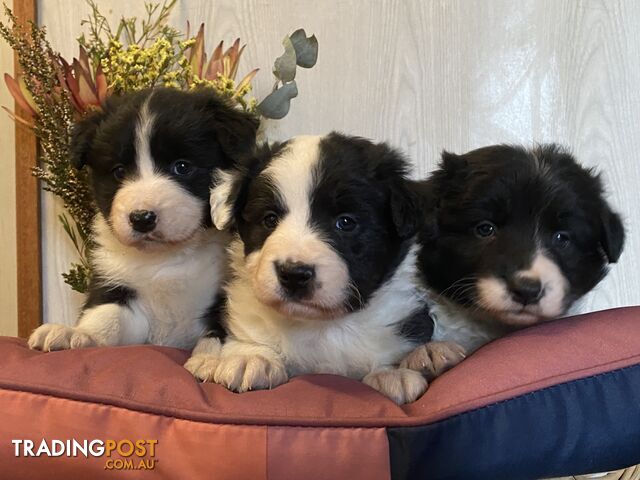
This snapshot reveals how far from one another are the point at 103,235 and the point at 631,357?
1970mm

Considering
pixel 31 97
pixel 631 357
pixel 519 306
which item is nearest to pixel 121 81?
pixel 31 97

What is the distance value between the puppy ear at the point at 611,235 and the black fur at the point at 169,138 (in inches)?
51.5

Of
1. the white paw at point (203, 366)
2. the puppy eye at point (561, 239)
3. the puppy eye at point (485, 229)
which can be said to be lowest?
the white paw at point (203, 366)

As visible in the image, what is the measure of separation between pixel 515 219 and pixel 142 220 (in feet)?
4.17

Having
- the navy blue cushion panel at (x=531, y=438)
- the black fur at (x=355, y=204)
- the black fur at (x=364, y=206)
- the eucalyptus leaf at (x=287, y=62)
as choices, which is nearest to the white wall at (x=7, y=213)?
the eucalyptus leaf at (x=287, y=62)

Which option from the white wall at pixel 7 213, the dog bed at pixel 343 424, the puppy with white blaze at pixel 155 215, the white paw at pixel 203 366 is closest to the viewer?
the dog bed at pixel 343 424

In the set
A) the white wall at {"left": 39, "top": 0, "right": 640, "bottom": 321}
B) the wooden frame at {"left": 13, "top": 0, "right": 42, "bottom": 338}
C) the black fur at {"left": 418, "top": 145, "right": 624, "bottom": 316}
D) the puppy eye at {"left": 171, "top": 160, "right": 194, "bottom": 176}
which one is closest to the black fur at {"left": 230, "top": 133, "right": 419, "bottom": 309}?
the black fur at {"left": 418, "top": 145, "right": 624, "bottom": 316}

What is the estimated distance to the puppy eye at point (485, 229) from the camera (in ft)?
7.06

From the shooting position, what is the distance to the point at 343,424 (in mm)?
1467

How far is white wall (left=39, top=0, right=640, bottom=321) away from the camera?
3.30 metres

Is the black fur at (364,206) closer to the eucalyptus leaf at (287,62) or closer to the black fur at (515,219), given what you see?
the black fur at (515,219)

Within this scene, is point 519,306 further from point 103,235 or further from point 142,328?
point 103,235

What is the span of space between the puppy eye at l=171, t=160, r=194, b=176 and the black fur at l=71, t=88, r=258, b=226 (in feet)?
0.04

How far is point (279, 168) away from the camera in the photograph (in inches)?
78.1
